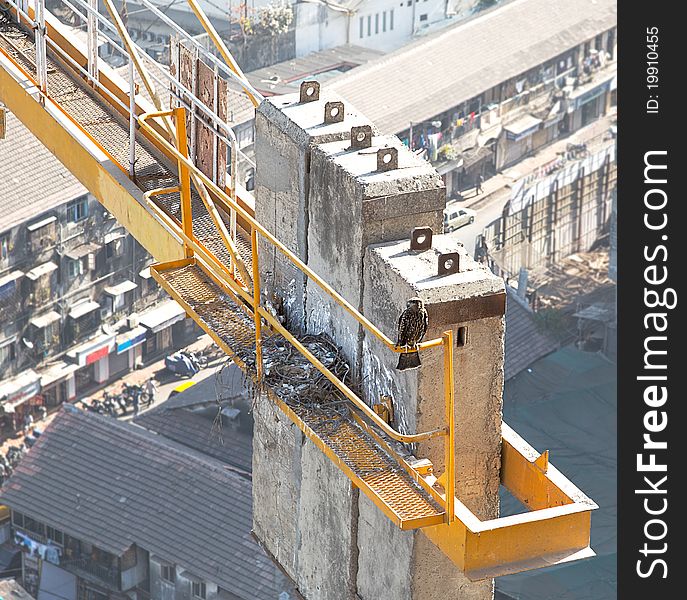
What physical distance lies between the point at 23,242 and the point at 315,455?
1400 inches

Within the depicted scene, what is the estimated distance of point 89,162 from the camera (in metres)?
14.9

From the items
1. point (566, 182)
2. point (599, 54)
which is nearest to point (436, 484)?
point (566, 182)

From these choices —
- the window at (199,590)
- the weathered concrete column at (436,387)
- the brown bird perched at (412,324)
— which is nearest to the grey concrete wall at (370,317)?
the weathered concrete column at (436,387)

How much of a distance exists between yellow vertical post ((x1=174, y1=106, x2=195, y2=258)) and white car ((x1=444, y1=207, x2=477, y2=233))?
3875 cm

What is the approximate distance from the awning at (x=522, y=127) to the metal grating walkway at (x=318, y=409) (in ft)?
158

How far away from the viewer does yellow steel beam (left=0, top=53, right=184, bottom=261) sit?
46.7 ft

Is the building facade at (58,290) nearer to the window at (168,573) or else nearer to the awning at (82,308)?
the awning at (82,308)

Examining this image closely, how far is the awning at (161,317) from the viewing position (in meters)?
49.8

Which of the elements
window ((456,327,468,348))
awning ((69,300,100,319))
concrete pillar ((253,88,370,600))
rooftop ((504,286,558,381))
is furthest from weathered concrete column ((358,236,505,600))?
awning ((69,300,100,319))

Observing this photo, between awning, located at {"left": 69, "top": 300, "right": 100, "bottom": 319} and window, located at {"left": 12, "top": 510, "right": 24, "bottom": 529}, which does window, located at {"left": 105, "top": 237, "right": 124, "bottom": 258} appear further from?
window, located at {"left": 12, "top": 510, "right": 24, "bottom": 529}

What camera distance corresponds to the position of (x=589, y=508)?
10.9 metres

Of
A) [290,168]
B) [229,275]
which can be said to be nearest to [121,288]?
[229,275]
